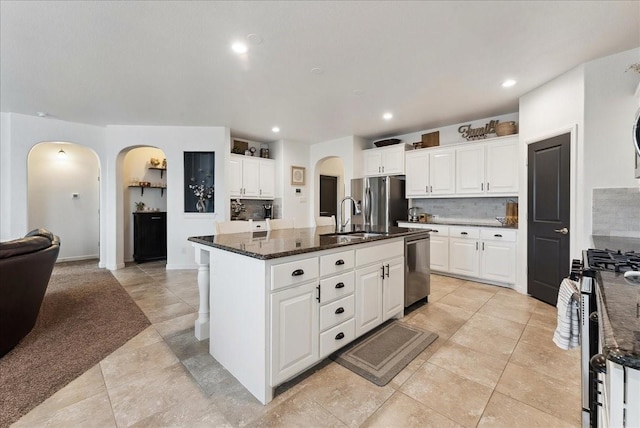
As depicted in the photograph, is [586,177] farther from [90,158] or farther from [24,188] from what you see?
[90,158]

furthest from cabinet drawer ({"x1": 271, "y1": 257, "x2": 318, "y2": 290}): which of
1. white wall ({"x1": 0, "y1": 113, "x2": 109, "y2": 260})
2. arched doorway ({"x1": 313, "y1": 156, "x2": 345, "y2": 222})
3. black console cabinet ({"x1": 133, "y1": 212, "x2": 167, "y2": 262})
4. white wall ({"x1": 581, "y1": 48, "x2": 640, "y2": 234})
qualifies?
arched doorway ({"x1": 313, "y1": 156, "x2": 345, "y2": 222})

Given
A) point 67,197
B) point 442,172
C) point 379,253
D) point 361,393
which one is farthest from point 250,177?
point 361,393

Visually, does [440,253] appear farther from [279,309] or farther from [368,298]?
[279,309]

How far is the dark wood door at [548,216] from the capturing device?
117 inches

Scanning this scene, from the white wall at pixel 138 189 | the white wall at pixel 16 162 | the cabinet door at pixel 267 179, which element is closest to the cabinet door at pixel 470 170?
the cabinet door at pixel 267 179

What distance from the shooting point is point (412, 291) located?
2957mm

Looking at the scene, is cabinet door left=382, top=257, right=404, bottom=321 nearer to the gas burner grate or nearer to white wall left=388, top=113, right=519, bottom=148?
the gas burner grate

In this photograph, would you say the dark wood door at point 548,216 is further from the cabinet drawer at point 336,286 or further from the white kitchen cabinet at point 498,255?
the cabinet drawer at point 336,286

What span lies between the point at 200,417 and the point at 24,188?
5.21 m

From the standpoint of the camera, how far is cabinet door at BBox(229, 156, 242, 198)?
17.5 ft

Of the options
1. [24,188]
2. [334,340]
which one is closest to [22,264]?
[334,340]

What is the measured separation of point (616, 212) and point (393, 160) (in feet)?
10.3

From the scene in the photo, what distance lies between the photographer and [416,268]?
3012 millimetres

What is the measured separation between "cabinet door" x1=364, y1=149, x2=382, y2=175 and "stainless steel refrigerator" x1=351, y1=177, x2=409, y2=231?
0.67ft
